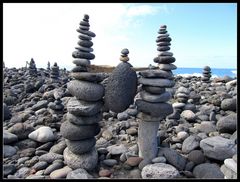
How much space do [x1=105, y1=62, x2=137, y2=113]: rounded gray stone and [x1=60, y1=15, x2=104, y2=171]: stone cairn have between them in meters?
0.25

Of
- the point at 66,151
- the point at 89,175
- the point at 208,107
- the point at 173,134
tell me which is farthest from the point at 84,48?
the point at 208,107

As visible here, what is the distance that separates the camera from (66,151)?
540 centimetres

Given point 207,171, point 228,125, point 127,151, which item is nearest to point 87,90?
point 127,151

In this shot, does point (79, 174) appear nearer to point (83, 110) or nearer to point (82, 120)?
point (82, 120)

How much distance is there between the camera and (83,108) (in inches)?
198

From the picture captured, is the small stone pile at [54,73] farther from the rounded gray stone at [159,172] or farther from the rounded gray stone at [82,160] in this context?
the rounded gray stone at [159,172]

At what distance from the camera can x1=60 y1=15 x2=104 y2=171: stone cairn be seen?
510 centimetres

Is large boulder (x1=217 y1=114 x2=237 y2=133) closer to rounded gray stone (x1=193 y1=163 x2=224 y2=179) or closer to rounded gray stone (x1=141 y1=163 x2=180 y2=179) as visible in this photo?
rounded gray stone (x1=193 y1=163 x2=224 y2=179)

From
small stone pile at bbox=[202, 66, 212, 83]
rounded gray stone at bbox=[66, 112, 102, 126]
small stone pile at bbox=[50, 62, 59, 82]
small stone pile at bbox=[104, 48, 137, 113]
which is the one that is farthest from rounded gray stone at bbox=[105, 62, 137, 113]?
small stone pile at bbox=[202, 66, 212, 83]

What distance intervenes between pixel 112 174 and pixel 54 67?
43.0ft

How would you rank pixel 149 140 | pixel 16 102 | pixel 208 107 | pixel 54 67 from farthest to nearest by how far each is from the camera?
pixel 54 67, pixel 16 102, pixel 208 107, pixel 149 140

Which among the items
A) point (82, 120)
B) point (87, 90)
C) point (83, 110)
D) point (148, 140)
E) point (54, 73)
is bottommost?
point (148, 140)

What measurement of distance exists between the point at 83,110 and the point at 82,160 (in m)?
0.97

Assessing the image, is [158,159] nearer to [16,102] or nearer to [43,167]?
[43,167]
